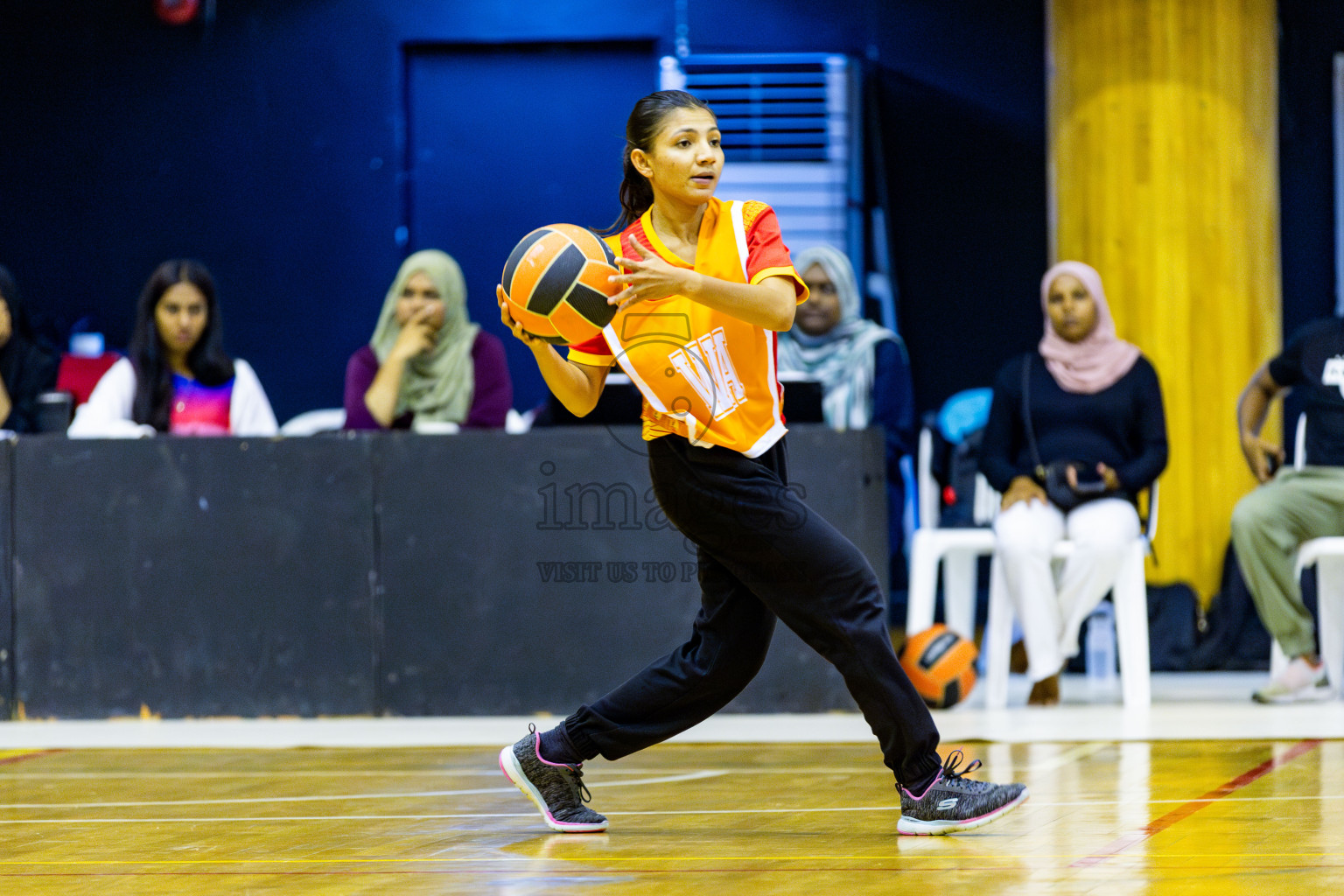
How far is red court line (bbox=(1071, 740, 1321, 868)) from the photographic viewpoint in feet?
9.68

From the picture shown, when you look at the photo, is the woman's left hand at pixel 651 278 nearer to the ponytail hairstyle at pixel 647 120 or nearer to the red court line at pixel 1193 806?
the ponytail hairstyle at pixel 647 120

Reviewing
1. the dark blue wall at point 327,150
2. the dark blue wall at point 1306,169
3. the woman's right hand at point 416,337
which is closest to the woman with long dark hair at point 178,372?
the woman's right hand at point 416,337

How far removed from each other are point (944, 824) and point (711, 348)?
0.99 m

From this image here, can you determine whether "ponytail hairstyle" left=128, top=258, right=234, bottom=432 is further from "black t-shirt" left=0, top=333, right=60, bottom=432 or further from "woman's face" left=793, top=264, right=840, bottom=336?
"woman's face" left=793, top=264, right=840, bottom=336

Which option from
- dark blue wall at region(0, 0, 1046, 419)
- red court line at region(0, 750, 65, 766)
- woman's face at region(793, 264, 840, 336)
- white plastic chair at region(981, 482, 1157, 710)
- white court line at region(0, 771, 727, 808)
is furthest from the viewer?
dark blue wall at region(0, 0, 1046, 419)

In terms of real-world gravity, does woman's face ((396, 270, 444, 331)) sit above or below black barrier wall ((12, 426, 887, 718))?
above

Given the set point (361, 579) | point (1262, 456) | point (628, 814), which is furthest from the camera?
point (1262, 456)

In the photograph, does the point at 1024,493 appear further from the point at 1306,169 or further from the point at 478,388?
the point at 1306,169

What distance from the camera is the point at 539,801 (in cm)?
342

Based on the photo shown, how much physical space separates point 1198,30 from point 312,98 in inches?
173

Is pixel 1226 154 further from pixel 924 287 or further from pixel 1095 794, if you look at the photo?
pixel 1095 794

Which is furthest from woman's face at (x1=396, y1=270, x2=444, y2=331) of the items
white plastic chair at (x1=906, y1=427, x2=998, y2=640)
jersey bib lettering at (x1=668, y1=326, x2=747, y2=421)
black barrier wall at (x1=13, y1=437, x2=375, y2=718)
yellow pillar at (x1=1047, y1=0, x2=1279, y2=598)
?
jersey bib lettering at (x1=668, y1=326, x2=747, y2=421)

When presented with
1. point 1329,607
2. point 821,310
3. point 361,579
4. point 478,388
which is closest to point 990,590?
point 1329,607

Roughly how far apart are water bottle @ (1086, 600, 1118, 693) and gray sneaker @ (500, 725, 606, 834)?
13.1ft
